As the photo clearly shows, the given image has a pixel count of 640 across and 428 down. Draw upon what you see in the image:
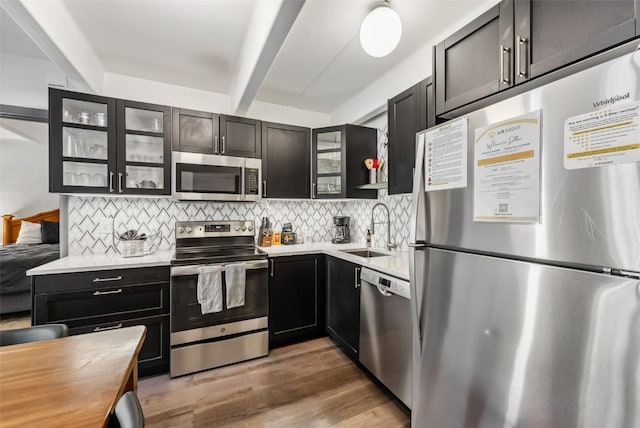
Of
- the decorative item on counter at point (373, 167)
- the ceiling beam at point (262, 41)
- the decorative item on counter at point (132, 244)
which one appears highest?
the ceiling beam at point (262, 41)

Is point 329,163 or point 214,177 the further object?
point 329,163

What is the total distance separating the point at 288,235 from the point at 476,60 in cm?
244

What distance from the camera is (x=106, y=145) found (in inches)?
90.4

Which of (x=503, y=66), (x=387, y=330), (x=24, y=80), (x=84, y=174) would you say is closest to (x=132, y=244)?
(x=84, y=174)

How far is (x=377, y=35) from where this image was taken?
5.29 feet

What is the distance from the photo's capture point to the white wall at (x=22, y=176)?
454 centimetres

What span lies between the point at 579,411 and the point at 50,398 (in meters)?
1.54

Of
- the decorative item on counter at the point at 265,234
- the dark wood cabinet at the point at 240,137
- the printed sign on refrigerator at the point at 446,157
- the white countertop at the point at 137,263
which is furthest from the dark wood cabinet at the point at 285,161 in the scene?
the printed sign on refrigerator at the point at 446,157

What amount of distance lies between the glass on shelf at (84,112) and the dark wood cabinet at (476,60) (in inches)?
106

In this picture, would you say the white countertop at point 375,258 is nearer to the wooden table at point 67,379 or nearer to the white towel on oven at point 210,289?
the white towel on oven at point 210,289

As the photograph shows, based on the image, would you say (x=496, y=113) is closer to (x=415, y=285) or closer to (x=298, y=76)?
(x=415, y=285)

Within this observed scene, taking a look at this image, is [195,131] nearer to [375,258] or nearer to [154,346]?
[154,346]

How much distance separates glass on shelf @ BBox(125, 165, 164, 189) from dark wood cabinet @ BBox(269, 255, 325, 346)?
4.30ft

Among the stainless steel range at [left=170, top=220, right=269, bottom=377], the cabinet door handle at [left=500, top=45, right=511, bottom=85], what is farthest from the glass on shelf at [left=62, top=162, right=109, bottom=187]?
the cabinet door handle at [left=500, top=45, right=511, bottom=85]
